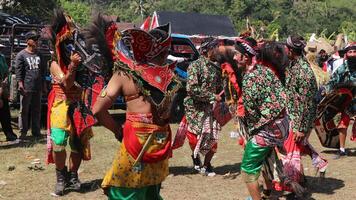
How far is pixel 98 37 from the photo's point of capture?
422cm

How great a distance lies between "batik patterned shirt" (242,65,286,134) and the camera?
5.09m

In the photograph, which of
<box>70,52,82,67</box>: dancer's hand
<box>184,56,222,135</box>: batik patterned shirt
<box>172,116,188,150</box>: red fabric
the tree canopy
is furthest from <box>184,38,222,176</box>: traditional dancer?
the tree canopy

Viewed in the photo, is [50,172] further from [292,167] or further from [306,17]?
[306,17]

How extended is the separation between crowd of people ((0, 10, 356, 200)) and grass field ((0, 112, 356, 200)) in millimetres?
281

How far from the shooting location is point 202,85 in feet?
23.6

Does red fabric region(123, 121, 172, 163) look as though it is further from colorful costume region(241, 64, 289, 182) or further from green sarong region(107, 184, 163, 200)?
colorful costume region(241, 64, 289, 182)

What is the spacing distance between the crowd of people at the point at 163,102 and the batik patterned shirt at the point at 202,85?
0.01 meters

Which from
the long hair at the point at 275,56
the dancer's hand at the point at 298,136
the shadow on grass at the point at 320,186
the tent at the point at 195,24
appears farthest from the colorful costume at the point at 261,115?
the tent at the point at 195,24

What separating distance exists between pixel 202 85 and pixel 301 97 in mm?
1608

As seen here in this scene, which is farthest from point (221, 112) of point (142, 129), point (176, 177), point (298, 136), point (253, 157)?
point (142, 129)

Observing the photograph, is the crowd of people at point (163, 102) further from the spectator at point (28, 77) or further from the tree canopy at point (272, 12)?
the tree canopy at point (272, 12)

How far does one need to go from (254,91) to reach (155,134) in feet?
4.64

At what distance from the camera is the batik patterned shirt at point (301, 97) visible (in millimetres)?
5941

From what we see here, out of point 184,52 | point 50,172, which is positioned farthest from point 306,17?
point 50,172
